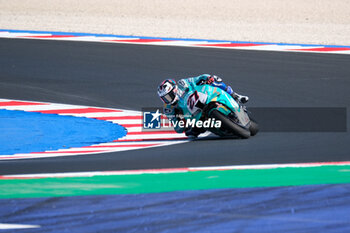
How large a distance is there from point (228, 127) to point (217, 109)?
315 mm

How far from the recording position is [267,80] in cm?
1398

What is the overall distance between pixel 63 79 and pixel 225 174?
7.60 m

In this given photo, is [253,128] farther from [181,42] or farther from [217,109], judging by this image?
[181,42]

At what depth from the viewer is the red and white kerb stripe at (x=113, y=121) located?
379 inches

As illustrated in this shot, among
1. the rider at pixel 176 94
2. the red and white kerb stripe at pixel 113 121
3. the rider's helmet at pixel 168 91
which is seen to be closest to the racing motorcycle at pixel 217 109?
the rider at pixel 176 94

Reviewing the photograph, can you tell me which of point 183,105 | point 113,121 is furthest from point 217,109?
point 113,121

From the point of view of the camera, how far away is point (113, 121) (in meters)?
11.9

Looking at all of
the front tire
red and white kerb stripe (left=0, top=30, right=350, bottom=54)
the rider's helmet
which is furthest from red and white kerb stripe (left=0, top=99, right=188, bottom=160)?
red and white kerb stripe (left=0, top=30, right=350, bottom=54)

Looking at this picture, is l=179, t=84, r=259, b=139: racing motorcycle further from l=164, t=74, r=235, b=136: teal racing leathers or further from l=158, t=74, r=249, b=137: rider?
l=158, t=74, r=249, b=137: rider

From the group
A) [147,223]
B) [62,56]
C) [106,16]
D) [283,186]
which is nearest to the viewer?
[147,223]

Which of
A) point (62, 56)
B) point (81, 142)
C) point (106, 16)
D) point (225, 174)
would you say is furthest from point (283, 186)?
point (106, 16)

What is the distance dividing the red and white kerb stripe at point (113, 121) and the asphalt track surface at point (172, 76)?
1.06ft

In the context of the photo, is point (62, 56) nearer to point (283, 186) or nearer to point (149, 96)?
point (149, 96)

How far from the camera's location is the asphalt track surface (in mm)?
9258
